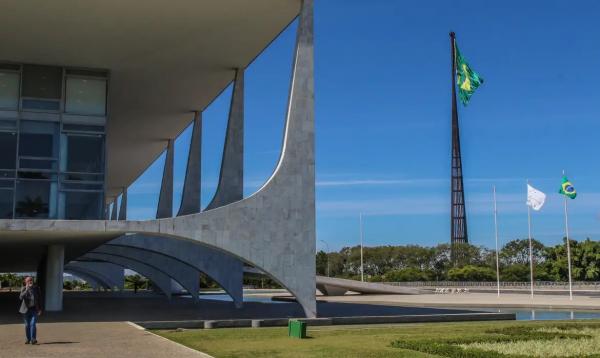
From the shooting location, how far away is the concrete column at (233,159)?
90.1 feet

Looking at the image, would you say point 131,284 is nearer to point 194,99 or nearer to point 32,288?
point 194,99

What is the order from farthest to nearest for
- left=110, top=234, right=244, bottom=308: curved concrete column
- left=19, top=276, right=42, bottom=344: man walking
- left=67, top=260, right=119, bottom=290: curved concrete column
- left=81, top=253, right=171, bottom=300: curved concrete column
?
left=67, top=260, right=119, bottom=290: curved concrete column
left=81, top=253, right=171, bottom=300: curved concrete column
left=110, top=234, right=244, bottom=308: curved concrete column
left=19, top=276, right=42, bottom=344: man walking

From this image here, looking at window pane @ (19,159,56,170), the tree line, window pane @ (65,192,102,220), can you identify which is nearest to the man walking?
window pane @ (65,192,102,220)

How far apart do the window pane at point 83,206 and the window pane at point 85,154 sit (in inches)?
35.9

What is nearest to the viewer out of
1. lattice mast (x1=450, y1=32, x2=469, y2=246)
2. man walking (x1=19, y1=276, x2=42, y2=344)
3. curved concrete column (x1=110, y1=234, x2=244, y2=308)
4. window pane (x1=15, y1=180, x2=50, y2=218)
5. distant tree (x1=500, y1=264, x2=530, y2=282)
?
man walking (x1=19, y1=276, x2=42, y2=344)

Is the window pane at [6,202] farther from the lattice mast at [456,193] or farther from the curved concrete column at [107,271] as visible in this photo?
the lattice mast at [456,193]

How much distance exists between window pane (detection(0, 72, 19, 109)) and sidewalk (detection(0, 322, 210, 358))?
8.81 metres

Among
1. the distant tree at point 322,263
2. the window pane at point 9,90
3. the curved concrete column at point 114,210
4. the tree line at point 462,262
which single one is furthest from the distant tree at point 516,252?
the window pane at point 9,90

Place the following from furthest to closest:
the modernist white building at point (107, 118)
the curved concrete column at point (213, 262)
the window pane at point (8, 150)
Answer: the curved concrete column at point (213, 262) < the window pane at point (8, 150) < the modernist white building at point (107, 118)

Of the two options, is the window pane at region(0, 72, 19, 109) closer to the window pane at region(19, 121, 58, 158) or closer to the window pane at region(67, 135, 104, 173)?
the window pane at region(19, 121, 58, 158)

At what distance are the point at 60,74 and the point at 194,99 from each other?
745cm

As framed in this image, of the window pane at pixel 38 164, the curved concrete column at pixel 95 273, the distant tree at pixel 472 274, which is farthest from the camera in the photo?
the distant tree at pixel 472 274

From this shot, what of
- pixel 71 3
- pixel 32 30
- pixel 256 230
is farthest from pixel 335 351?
pixel 32 30

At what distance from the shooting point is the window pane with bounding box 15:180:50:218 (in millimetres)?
22297
